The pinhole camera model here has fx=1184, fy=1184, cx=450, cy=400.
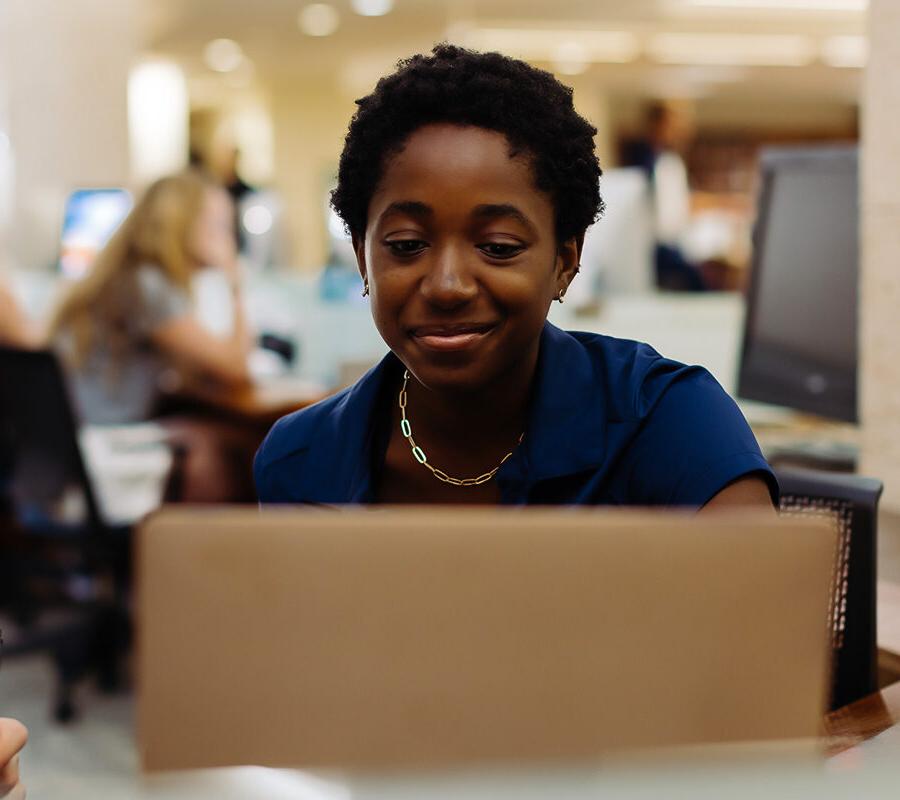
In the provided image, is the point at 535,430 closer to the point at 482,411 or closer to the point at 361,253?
the point at 482,411

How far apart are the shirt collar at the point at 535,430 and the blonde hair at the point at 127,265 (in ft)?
7.37

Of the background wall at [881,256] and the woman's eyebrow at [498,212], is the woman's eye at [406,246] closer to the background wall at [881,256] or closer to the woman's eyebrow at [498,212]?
the woman's eyebrow at [498,212]

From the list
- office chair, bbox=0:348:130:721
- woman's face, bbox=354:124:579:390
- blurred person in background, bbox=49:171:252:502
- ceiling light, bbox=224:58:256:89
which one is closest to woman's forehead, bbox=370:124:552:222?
woman's face, bbox=354:124:579:390

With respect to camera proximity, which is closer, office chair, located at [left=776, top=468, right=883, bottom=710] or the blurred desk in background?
office chair, located at [left=776, top=468, right=883, bottom=710]

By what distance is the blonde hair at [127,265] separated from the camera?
3.25 meters

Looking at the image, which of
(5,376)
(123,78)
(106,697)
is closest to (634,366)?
(5,376)

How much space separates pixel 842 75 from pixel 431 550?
1290 centimetres

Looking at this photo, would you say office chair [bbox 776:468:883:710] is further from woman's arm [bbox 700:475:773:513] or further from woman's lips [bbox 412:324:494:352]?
woman's lips [bbox 412:324:494:352]

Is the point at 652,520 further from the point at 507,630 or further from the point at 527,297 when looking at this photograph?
the point at 527,297

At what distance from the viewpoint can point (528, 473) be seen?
1.02 metres

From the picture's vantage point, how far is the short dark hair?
100 centimetres

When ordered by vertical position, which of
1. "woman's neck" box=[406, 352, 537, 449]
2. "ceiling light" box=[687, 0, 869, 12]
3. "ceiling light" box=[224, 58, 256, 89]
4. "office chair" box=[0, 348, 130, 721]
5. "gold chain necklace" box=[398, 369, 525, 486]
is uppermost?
"ceiling light" box=[687, 0, 869, 12]

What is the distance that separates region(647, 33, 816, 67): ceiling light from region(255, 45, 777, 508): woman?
9.65 metres

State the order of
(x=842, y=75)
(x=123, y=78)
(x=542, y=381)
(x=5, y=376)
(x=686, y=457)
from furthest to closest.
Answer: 1. (x=842, y=75)
2. (x=123, y=78)
3. (x=5, y=376)
4. (x=542, y=381)
5. (x=686, y=457)
